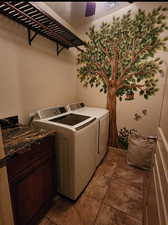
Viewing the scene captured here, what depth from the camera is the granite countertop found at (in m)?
0.89

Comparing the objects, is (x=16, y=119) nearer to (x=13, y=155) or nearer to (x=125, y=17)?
Answer: (x=13, y=155)

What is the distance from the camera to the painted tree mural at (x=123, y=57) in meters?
1.84

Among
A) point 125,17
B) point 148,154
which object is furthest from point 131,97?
point 125,17

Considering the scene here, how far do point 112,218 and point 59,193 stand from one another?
67cm

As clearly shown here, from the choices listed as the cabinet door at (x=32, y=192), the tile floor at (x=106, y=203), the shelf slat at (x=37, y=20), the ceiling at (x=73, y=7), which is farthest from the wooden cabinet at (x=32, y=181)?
the shelf slat at (x=37, y=20)

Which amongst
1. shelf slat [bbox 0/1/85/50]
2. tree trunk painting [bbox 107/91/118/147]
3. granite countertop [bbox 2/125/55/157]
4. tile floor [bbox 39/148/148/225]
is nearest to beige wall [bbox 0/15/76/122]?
shelf slat [bbox 0/1/85/50]

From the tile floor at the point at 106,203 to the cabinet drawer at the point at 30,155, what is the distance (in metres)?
0.71

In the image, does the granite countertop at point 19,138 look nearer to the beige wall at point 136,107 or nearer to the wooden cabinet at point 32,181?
the wooden cabinet at point 32,181

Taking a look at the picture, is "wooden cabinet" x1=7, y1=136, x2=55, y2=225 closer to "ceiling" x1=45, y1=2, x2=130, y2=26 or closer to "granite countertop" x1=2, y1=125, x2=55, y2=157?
"granite countertop" x1=2, y1=125, x2=55, y2=157

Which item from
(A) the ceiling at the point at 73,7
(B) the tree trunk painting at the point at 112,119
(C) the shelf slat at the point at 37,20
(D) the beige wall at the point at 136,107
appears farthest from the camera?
(B) the tree trunk painting at the point at 112,119

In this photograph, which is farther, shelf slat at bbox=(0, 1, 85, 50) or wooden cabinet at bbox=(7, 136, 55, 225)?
shelf slat at bbox=(0, 1, 85, 50)

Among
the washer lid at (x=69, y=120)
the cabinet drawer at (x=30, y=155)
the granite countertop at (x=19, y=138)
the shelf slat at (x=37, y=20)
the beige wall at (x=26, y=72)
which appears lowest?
the cabinet drawer at (x=30, y=155)

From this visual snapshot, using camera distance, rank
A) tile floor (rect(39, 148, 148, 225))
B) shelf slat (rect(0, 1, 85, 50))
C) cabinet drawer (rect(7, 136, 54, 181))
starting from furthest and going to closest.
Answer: tile floor (rect(39, 148, 148, 225)) → shelf slat (rect(0, 1, 85, 50)) → cabinet drawer (rect(7, 136, 54, 181))

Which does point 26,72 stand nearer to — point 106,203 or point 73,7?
point 73,7
